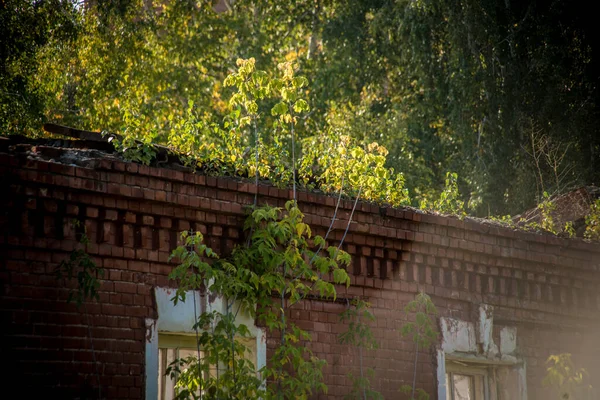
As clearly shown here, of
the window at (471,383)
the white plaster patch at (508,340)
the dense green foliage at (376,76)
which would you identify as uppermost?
the dense green foliage at (376,76)

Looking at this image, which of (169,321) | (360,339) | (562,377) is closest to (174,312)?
(169,321)

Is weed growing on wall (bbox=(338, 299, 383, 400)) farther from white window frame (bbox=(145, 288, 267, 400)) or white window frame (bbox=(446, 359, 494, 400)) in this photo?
white window frame (bbox=(446, 359, 494, 400))

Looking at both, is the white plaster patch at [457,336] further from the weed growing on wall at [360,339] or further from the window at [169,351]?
the window at [169,351]

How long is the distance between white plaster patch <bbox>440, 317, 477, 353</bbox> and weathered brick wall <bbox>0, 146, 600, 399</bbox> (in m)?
0.09

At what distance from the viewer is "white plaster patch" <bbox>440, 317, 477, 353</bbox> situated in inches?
309

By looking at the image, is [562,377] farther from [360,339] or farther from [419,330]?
[360,339]

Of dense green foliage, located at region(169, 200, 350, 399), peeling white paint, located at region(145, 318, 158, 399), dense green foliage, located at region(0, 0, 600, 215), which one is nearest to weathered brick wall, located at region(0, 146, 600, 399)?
peeling white paint, located at region(145, 318, 158, 399)

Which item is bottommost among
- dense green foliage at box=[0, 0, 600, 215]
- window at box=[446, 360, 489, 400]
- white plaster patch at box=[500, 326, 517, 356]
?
window at box=[446, 360, 489, 400]

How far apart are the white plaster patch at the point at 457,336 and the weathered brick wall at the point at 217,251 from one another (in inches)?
3.4

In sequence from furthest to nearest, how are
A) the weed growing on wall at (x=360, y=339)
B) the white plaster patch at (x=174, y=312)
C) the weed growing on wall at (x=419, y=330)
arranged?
1. the weed growing on wall at (x=419, y=330)
2. the weed growing on wall at (x=360, y=339)
3. the white plaster patch at (x=174, y=312)

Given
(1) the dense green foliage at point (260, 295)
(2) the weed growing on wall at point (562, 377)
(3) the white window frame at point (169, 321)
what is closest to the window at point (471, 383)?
(2) the weed growing on wall at point (562, 377)

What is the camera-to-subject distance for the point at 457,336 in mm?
7934

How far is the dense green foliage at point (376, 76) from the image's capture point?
15766 mm

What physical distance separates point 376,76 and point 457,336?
1227 cm
